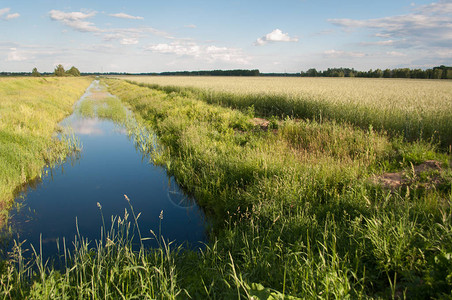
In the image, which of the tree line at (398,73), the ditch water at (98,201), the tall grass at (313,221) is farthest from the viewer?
the tree line at (398,73)

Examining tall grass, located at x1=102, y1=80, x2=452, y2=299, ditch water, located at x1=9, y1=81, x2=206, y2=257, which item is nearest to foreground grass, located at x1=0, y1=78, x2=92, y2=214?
ditch water, located at x1=9, y1=81, x2=206, y2=257

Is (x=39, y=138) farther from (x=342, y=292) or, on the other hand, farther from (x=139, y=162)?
(x=342, y=292)

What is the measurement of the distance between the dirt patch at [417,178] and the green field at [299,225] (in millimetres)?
35

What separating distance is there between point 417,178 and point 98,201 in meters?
6.39

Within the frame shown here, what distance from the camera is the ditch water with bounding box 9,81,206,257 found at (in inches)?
182

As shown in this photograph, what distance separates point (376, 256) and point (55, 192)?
661cm

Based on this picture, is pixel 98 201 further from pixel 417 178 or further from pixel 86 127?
pixel 86 127

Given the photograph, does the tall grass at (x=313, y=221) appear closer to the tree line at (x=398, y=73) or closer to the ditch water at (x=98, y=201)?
the ditch water at (x=98, y=201)

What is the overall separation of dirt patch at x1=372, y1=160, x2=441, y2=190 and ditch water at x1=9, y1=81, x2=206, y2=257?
3324mm

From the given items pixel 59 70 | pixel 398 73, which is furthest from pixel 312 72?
pixel 59 70

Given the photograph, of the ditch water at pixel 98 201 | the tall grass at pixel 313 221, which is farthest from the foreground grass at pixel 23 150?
the tall grass at pixel 313 221

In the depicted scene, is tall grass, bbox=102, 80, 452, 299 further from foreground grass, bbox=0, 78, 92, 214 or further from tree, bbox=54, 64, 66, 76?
tree, bbox=54, 64, 66, 76

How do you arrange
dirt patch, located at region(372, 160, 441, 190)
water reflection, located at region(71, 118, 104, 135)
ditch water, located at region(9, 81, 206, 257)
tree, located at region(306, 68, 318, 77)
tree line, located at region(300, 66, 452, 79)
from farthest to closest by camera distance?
tree, located at region(306, 68, 318, 77) → tree line, located at region(300, 66, 452, 79) → water reflection, located at region(71, 118, 104, 135) → ditch water, located at region(9, 81, 206, 257) → dirt patch, located at region(372, 160, 441, 190)

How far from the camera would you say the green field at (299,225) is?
242 centimetres
